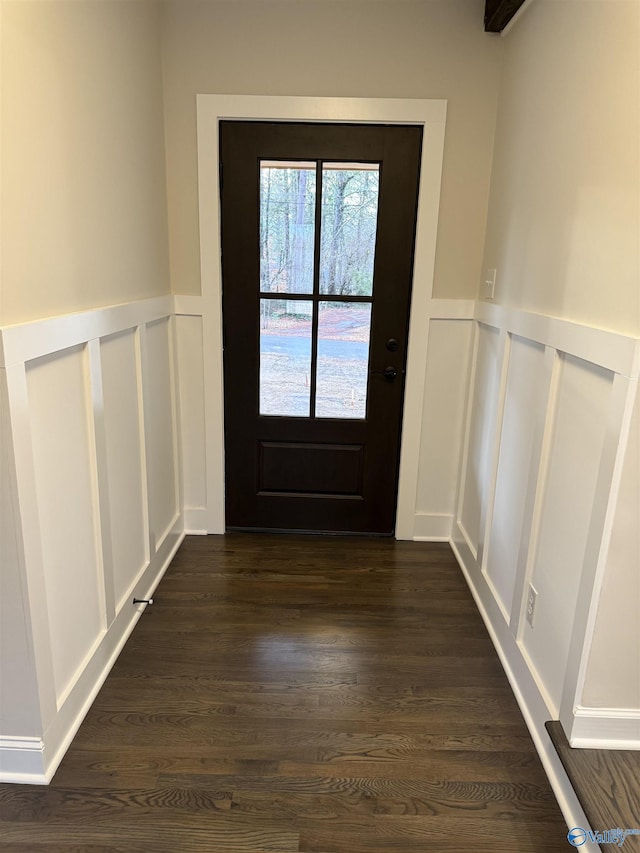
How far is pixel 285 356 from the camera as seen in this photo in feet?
8.86

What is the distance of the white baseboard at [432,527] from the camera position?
2873 mm

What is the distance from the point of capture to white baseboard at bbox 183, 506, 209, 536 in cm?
287

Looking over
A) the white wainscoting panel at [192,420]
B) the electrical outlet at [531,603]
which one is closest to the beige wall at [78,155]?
the white wainscoting panel at [192,420]

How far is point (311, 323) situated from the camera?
104 inches

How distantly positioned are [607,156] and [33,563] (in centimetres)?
171

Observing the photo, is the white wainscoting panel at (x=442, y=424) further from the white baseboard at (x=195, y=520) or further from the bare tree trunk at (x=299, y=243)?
the white baseboard at (x=195, y=520)

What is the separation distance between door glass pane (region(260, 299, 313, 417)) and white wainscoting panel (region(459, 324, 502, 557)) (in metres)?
0.77

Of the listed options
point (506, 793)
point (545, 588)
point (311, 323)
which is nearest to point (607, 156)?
point (545, 588)

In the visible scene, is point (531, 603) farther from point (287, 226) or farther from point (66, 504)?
point (287, 226)

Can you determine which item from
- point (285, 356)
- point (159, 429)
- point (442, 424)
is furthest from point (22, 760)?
point (442, 424)

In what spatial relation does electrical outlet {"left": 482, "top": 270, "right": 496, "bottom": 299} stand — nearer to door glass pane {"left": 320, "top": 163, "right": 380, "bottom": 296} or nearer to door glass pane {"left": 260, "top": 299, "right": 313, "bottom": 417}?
door glass pane {"left": 320, "top": 163, "right": 380, "bottom": 296}

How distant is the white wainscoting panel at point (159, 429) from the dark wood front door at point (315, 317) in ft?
0.92

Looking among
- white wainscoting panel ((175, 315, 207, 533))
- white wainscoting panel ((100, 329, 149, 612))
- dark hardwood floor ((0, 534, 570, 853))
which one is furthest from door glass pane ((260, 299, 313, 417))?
dark hardwood floor ((0, 534, 570, 853))

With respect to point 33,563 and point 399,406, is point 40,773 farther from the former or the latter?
point 399,406
